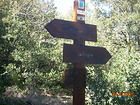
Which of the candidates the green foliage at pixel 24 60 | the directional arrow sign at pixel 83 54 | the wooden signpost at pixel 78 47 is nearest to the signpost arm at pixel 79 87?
the wooden signpost at pixel 78 47

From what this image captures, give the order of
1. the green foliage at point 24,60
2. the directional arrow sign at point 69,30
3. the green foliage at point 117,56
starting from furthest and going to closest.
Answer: the green foliage at point 24,60
the green foliage at point 117,56
the directional arrow sign at point 69,30

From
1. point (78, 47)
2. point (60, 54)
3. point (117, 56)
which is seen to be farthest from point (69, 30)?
point (117, 56)

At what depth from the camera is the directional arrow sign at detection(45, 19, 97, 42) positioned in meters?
3.02

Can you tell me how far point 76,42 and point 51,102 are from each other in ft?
15.0

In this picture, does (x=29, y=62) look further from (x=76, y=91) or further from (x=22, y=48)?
(x=76, y=91)

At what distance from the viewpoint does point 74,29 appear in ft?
10.3

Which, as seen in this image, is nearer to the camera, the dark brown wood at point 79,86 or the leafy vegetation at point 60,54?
the dark brown wood at point 79,86

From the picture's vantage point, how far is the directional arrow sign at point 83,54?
2.89m

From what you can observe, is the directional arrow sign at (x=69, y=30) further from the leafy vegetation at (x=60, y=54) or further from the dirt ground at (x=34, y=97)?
the dirt ground at (x=34, y=97)

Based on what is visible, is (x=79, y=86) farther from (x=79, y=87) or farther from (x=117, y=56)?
(x=117, y=56)

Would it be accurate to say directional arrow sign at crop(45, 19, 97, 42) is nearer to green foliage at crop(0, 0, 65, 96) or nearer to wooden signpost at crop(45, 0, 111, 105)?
wooden signpost at crop(45, 0, 111, 105)

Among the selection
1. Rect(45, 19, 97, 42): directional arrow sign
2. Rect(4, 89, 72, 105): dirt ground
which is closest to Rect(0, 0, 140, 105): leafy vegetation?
Rect(4, 89, 72, 105): dirt ground

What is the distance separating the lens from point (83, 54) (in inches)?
120

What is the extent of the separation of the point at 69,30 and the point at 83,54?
58 centimetres
